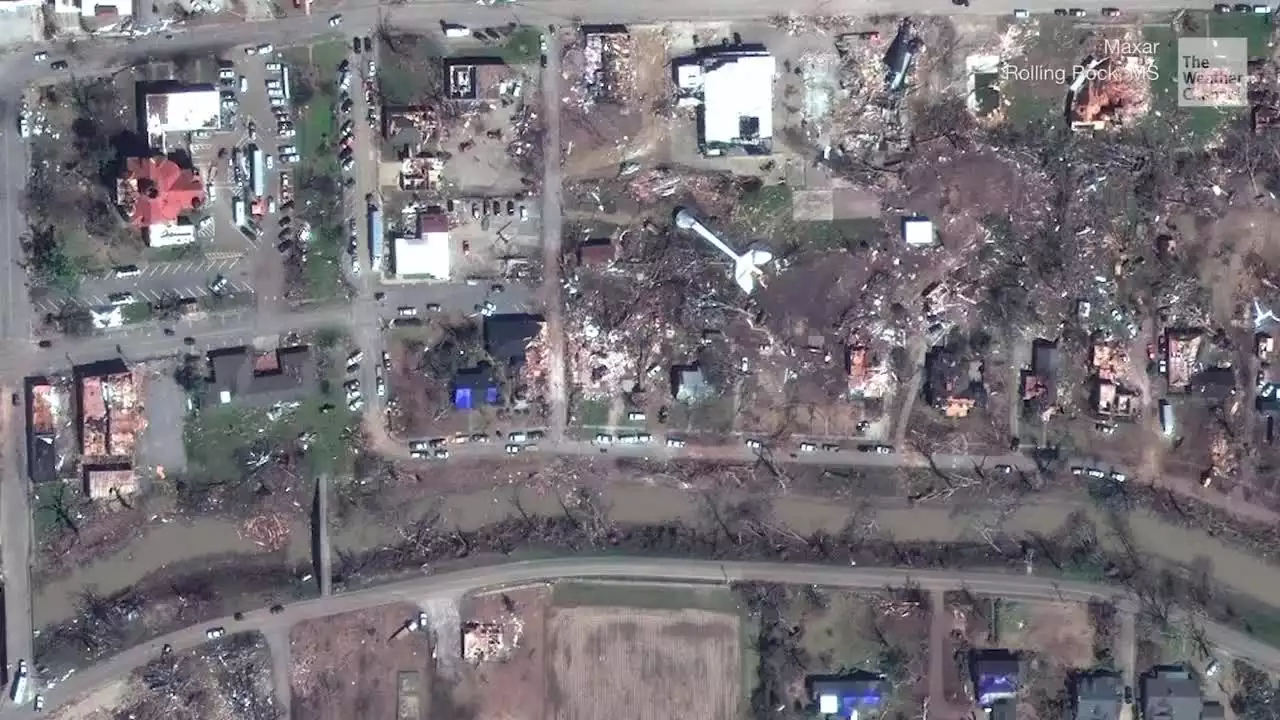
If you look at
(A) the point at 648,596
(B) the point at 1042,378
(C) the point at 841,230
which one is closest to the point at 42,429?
(A) the point at 648,596

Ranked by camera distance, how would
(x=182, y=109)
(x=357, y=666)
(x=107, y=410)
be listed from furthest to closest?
(x=357, y=666) → (x=107, y=410) → (x=182, y=109)

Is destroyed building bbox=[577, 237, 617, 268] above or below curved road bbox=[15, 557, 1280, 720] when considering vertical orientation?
above

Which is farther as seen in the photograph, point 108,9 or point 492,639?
point 492,639

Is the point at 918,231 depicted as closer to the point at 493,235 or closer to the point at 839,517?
the point at 839,517

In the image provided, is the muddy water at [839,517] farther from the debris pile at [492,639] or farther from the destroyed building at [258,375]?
the destroyed building at [258,375]

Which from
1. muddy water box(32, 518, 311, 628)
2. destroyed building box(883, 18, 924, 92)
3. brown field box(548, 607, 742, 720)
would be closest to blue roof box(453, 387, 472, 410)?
muddy water box(32, 518, 311, 628)

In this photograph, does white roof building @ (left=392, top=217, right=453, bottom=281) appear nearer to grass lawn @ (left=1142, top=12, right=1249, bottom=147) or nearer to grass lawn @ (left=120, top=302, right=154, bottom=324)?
grass lawn @ (left=120, top=302, right=154, bottom=324)

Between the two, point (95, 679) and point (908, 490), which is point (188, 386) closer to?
point (95, 679)

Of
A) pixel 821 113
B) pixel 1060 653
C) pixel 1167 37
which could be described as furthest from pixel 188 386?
pixel 1167 37
